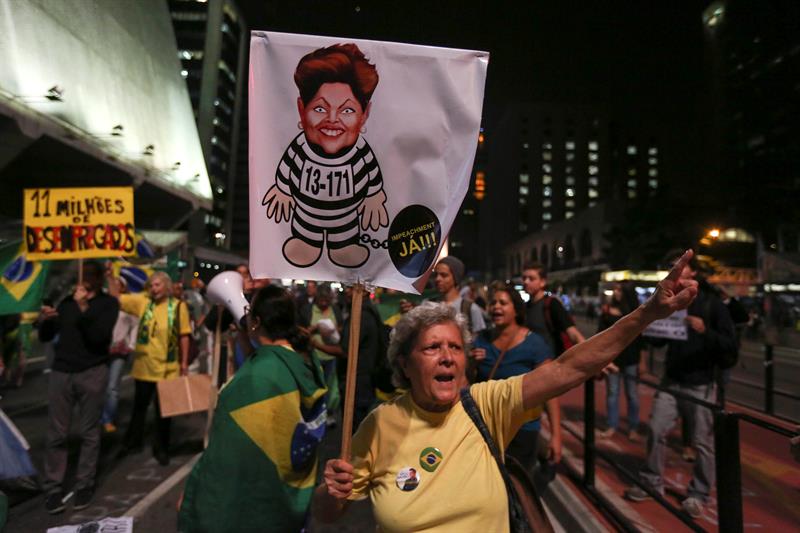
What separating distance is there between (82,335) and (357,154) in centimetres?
396

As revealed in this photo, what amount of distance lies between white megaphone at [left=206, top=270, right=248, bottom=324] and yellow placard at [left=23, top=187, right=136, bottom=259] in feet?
7.36

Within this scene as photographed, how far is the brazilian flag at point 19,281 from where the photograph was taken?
18.5 ft

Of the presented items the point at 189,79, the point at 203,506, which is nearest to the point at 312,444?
the point at 203,506

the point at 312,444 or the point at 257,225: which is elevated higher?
the point at 257,225

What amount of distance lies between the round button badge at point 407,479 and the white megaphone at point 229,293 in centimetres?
200

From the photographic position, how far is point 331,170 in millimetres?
2207

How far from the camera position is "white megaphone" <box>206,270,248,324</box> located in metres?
3.73

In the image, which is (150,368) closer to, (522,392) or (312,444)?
(312,444)

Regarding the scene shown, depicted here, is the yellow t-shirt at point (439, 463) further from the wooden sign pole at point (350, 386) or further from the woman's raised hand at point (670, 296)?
the woman's raised hand at point (670, 296)

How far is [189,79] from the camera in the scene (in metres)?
92.2

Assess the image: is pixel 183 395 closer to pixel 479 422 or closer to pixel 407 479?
pixel 407 479

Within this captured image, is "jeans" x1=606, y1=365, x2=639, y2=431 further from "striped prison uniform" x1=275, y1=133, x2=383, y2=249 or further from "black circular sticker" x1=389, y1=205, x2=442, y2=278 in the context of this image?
"striped prison uniform" x1=275, y1=133, x2=383, y2=249

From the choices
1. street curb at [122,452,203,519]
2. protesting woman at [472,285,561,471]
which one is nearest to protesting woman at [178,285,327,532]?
protesting woman at [472,285,561,471]

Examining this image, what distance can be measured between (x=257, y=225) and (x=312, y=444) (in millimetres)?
1068
